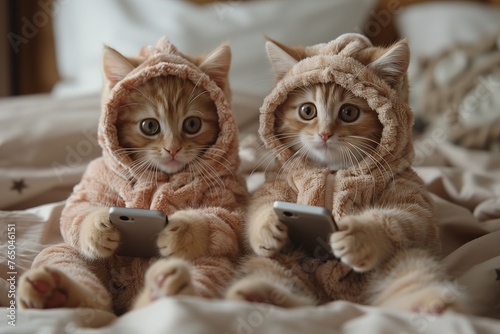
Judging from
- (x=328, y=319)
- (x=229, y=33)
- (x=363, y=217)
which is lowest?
(x=328, y=319)

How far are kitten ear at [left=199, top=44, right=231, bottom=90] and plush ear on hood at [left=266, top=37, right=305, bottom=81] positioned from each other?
0.10 metres

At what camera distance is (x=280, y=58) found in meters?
1.16

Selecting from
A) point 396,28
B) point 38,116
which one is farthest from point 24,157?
point 396,28

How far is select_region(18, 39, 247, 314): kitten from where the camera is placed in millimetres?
1028

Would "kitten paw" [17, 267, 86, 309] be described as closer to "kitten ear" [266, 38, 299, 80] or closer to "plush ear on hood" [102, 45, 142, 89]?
"plush ear on hood" [102, 45, 142, 89]

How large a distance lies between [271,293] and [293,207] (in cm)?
15

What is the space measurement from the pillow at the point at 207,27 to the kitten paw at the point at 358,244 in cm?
127

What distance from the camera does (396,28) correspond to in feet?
8.64

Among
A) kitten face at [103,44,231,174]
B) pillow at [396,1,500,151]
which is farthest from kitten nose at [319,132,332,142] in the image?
pillow at [396,1,500,151]

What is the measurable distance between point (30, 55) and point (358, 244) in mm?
2416


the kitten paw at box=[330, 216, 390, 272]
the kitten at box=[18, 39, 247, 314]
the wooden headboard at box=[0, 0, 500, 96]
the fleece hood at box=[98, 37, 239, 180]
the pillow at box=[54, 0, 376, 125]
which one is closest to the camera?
the kitten paw at box=[330, 216, 390, 272]

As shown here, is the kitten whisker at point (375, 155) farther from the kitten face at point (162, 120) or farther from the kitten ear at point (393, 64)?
the kitten face at point (162, 120)

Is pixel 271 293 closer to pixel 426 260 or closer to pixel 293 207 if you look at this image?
pixel 293 207

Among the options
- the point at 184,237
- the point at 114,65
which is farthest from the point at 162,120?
the point at 184,237
